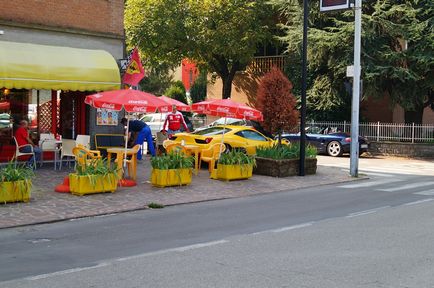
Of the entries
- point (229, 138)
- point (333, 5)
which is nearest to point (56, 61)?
point (229, 138)

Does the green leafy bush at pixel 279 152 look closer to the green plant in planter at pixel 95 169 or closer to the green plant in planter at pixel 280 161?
the green plant in planter at pixel 280 161

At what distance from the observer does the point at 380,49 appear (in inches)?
1011

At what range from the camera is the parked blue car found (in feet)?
80.5

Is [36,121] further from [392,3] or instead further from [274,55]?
[274,55]

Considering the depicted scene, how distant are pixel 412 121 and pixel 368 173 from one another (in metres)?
11.9

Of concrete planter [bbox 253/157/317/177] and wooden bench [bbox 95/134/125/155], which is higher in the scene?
wooden bench [bbox 95/134/125/155]

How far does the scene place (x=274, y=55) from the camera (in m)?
34.3

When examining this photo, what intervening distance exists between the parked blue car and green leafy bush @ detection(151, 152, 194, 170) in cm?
1219

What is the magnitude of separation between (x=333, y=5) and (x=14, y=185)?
11.3m

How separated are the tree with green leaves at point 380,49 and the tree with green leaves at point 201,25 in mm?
2803

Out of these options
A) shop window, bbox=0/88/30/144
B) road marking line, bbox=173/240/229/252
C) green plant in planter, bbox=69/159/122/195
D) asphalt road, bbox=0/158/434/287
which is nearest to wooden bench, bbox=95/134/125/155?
shop window, bbox=0/88/30/144

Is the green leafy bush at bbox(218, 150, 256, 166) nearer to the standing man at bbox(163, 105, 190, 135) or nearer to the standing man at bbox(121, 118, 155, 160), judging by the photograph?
the standing man at bbox(121, 118, 155, 160)

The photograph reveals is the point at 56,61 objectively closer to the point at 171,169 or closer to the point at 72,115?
the point at 72,115

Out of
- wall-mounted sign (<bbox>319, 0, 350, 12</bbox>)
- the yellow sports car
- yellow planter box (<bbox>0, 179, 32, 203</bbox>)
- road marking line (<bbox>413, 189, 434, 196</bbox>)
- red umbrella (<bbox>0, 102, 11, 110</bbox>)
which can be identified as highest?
wall-mounted sign (<bbox>319, 0, 350, 12</bbox>)
